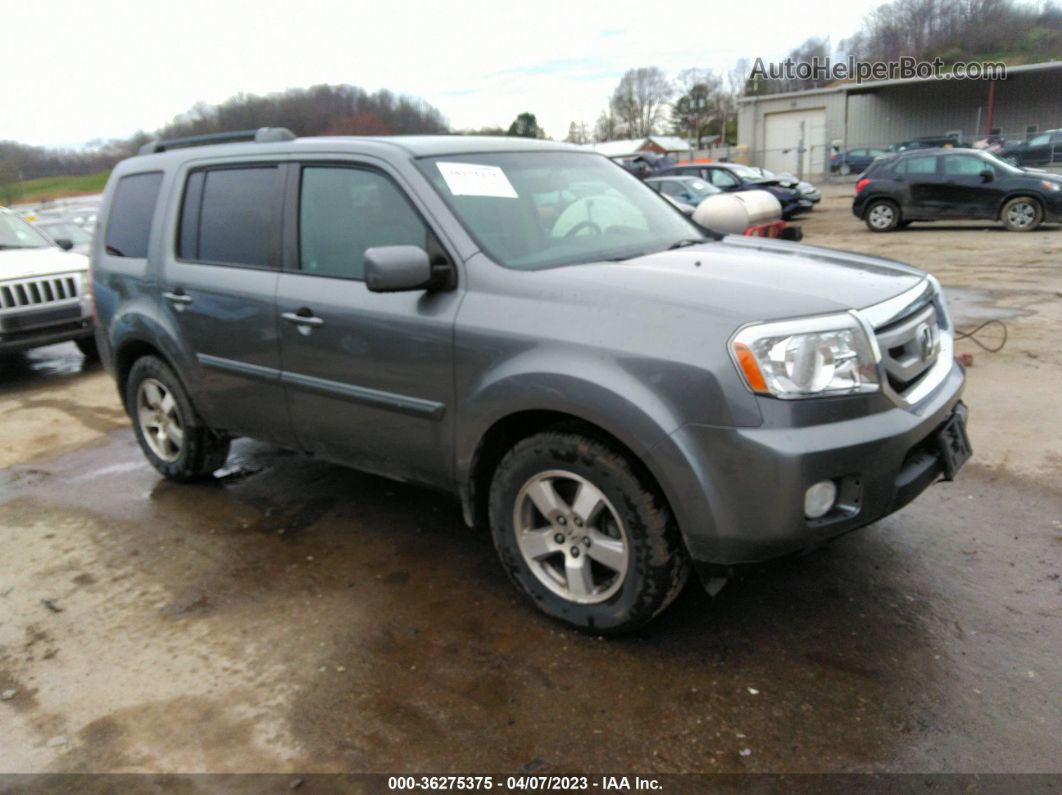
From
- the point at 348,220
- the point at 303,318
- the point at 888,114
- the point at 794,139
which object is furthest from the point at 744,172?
the point at 888,114

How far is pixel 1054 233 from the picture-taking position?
1462 centimetres

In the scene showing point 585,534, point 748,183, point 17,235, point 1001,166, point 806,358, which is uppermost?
point 17,235

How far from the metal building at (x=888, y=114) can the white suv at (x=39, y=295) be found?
117 feet

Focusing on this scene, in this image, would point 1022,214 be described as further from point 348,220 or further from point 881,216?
point 348,220

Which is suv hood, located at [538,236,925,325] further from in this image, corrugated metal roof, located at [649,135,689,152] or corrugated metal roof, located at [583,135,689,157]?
corrugated metal roof, located at [649,135,689,152]

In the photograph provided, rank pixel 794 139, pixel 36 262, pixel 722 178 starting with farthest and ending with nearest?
1. pixel 794 139
2. pixel 722 178
3. pixel 36 262

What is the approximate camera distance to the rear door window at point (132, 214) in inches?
182

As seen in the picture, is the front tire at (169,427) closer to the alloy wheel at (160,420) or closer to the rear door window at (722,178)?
the alloy wheel at (160,420)

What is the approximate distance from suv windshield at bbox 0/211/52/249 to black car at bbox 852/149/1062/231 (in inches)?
566

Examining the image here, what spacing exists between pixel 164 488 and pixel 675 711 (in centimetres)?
351

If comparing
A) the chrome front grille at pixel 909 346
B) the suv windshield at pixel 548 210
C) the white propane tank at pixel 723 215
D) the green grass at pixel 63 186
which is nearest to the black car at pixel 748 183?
the white propane tank at pixel 723 215

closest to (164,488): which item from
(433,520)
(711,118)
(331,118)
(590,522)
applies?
(433,520)

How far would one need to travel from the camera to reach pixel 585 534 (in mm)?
2988

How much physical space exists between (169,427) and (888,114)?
4779 centimetres
